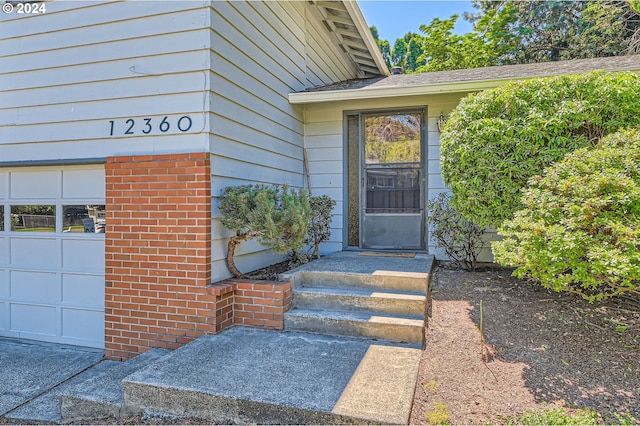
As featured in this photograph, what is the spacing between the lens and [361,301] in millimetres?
3734

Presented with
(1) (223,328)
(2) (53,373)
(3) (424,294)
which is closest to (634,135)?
(3) (424,294)

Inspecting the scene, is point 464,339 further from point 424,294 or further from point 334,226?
point 334,226

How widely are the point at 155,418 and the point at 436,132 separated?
4862mm

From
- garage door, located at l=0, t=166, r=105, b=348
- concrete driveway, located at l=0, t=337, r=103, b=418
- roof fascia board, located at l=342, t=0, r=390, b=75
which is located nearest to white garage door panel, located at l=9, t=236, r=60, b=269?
garage door, located at l=0, t=166, r=105, b=348

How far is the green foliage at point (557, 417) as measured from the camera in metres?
2.23

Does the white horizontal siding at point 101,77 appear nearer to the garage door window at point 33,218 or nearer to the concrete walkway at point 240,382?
the garage door window at point 33,218

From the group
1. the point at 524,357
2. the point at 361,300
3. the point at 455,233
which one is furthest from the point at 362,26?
the point at 524,357

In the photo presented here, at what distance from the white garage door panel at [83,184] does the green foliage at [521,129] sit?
3833 millimetres

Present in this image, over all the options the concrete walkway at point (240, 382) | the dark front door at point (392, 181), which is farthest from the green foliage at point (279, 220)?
the dark front door at point (392, 181)

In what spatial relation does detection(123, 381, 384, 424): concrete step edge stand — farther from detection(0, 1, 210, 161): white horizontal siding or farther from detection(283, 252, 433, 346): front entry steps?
detection(0, 1, 210, 161): white horizontal siding

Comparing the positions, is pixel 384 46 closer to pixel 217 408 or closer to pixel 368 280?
pixel 368 280

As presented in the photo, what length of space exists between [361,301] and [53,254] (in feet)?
11.4

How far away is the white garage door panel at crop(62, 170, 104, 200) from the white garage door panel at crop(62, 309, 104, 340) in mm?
1272

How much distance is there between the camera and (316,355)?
305cm
